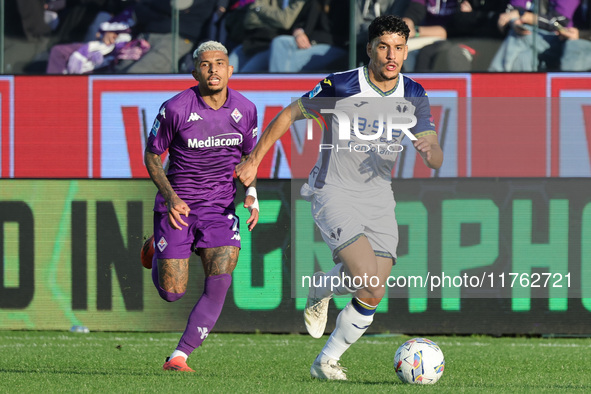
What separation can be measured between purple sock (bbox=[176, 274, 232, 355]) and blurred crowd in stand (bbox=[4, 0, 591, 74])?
547 cm

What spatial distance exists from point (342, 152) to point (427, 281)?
347 cm

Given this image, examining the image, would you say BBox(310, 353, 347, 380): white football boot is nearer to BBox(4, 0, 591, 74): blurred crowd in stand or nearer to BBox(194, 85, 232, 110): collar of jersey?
→ BBox(194, 85, 232, 110): collar of jersey

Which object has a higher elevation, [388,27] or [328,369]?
[388,27]

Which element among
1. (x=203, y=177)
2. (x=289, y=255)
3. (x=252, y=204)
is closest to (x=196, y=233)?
(x=203, y=177)

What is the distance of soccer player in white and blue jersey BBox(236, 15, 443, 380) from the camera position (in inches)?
235

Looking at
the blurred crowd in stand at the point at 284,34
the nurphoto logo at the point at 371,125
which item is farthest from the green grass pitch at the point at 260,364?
the blurred crowd in stand at the point at 284,34

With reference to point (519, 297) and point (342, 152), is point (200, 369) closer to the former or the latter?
point (342, 152)

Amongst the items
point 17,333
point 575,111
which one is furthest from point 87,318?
point 575,111

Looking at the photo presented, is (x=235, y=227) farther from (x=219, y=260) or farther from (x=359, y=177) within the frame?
(x=359, y=177)

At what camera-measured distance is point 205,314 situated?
6387 mm

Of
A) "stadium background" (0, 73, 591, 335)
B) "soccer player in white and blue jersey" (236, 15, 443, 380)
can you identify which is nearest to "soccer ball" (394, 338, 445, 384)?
"soccer player in white and blue jersey" (236, 15, 443, 380)

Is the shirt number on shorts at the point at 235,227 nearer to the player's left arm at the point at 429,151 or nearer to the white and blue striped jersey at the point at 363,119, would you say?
the white and blue striped jersey at the point at 363,119

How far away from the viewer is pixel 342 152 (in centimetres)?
623

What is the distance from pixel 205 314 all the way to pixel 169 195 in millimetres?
790
